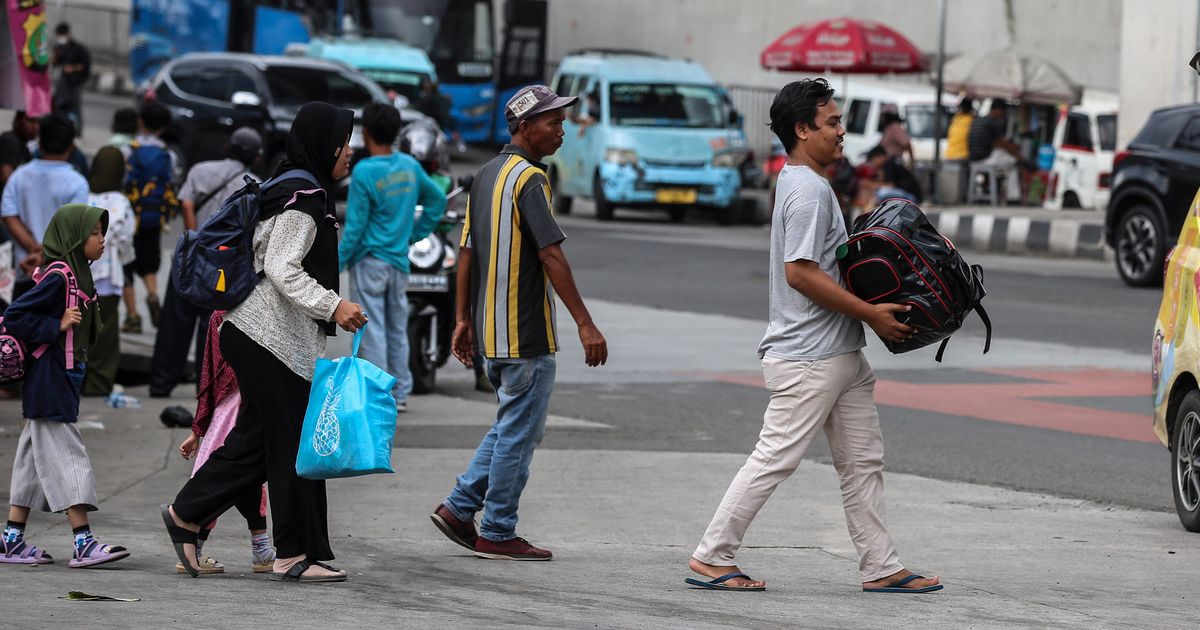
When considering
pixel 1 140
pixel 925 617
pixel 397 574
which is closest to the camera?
pixel 925 617

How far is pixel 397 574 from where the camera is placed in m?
6.58

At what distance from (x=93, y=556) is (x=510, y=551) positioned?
146 centimetres

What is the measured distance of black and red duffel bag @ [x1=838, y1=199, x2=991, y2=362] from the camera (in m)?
6.02

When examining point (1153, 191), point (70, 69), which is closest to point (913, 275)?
point (1153, 191)

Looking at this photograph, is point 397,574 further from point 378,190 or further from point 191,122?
point 191,122

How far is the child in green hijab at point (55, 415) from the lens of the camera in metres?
6.68

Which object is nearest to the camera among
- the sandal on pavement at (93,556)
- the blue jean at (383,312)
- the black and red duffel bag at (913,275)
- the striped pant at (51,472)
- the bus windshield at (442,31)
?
the black and red duffel bag at (913,275)

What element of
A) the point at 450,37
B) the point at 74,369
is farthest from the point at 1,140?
the point at 450,37

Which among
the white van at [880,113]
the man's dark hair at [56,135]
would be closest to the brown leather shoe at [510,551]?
the man's dark hair at [56,135]

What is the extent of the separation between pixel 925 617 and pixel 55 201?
20.5ft

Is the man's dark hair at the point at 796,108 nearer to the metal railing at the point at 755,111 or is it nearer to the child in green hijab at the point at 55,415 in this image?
the child in green hijab at the point at 55,415

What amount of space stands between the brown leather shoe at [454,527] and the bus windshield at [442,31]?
2761 centimetres

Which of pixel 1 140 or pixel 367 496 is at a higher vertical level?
pixel 1 140

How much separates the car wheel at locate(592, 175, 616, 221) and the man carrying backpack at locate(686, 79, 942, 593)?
2026 cm
